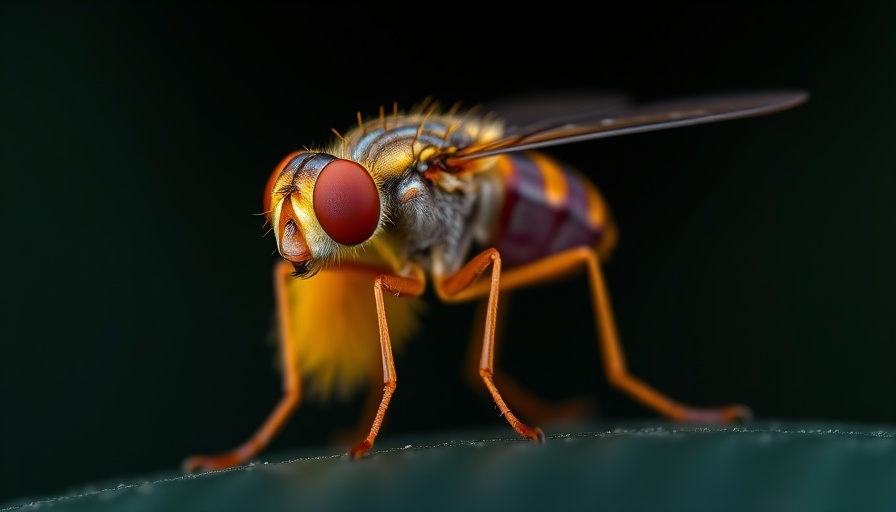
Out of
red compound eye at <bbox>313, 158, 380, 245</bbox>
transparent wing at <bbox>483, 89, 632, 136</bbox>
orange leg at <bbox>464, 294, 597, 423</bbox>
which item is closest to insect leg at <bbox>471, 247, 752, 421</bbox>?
red compound eye at <bbox>313, 158, 380, 245</bbox>

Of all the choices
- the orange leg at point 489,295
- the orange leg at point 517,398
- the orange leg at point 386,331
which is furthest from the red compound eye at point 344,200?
the orange leg at point 517,398

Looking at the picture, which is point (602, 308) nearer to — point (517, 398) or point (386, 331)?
point (386, 331)

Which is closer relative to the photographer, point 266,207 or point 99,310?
point 266,207

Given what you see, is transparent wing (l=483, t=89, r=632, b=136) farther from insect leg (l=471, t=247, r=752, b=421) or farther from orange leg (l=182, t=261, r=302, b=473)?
orange leg (l=182, t=261, r=302, b=473)

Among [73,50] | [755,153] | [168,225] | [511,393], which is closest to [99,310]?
[168,225]

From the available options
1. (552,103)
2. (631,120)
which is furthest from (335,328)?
(552,103)

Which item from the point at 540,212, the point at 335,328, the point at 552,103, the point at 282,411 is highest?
the point at 552,103

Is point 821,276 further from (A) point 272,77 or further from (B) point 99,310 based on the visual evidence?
(B) point 99,310
